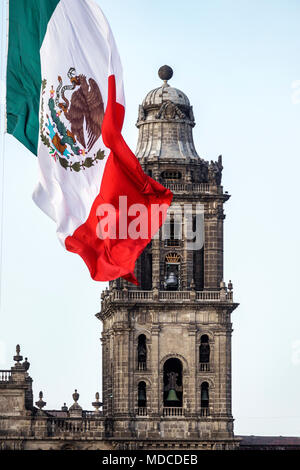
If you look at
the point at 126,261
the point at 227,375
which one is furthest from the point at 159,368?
the point at 126,261

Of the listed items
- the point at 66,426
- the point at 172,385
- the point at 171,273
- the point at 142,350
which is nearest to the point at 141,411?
the point at 172,385

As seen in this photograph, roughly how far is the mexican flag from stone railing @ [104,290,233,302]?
197ft

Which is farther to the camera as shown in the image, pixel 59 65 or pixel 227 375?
pixel 227 375

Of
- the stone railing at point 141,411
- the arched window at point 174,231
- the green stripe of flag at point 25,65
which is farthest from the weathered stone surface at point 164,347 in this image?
the green stripe of flag at point 25,65

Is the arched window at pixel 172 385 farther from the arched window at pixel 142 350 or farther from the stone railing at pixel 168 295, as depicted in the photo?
the stone railing at pixel 168 295

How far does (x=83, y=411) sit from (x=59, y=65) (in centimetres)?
6740

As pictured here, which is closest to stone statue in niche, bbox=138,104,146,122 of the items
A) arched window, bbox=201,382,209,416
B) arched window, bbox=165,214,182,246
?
arched window, bbox=165,214,182,246

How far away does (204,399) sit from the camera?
109750mm

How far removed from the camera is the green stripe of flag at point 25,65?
46500mm

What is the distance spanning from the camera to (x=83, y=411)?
11338 cm

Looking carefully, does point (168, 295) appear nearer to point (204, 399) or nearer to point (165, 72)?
point (204, 399)
